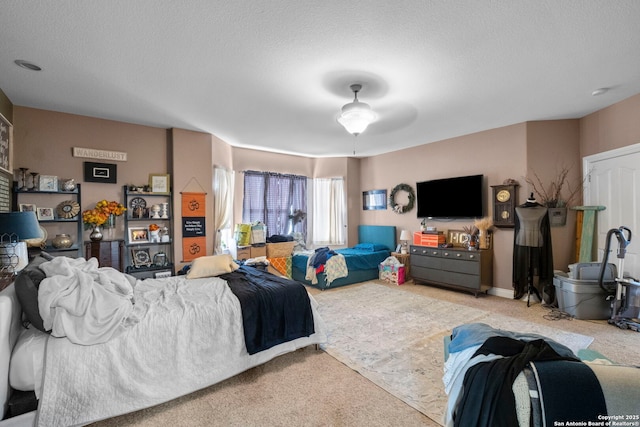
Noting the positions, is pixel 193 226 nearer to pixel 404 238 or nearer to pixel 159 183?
pixel 159 183

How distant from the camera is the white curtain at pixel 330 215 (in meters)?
6.55

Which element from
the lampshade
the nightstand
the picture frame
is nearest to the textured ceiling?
the lampshade

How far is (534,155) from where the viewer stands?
4.14 m

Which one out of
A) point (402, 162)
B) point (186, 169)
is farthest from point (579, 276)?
point (186, 169)

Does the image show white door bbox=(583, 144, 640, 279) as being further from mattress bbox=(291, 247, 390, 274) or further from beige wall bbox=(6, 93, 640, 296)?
mattress bbox=(291, 247, 390, 274)

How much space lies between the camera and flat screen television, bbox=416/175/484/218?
4648 mm

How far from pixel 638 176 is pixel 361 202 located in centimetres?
445

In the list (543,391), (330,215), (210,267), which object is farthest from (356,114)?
(330,215)

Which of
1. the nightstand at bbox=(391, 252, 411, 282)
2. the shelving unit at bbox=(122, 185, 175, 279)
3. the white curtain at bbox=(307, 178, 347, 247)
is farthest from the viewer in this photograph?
the white curtain at bbox=(307, 178, 347, 247)

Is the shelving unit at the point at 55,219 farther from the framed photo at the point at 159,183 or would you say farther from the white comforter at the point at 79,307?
the white comforter at the point at 79,307

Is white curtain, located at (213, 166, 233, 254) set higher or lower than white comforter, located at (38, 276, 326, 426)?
higher

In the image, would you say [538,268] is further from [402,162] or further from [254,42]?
[254,42]

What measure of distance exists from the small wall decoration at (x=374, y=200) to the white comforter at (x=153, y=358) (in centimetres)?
426

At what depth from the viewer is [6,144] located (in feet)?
10.0
